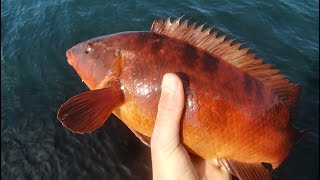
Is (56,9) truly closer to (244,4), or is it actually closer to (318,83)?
(244,4)

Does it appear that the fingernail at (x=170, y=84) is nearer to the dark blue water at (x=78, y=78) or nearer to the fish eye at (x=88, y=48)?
the fish eye at (x=88, y=48)

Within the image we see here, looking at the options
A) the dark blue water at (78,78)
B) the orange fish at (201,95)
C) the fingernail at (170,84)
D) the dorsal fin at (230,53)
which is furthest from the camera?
the dark blue water at (78,78)

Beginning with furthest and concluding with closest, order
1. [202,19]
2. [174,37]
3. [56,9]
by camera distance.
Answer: [56,9] < [202,19] < [174,37]

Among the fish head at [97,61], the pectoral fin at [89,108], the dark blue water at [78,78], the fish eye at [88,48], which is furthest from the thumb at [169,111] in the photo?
the dark blue water at [78,78]

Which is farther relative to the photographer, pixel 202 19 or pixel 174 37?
pixel 202 19

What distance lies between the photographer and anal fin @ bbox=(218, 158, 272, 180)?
3311 millimetres

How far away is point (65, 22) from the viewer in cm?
1209

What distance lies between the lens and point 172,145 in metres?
3.30

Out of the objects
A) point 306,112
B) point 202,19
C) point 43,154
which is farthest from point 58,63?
point 306,112

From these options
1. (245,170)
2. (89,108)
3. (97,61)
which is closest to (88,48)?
(97,61)

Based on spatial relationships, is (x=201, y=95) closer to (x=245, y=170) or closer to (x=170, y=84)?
(x=170, y=84)

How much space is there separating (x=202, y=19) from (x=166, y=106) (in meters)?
9.50

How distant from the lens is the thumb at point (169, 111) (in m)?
3.02

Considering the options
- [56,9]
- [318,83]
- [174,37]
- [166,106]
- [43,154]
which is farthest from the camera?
[56,9]
